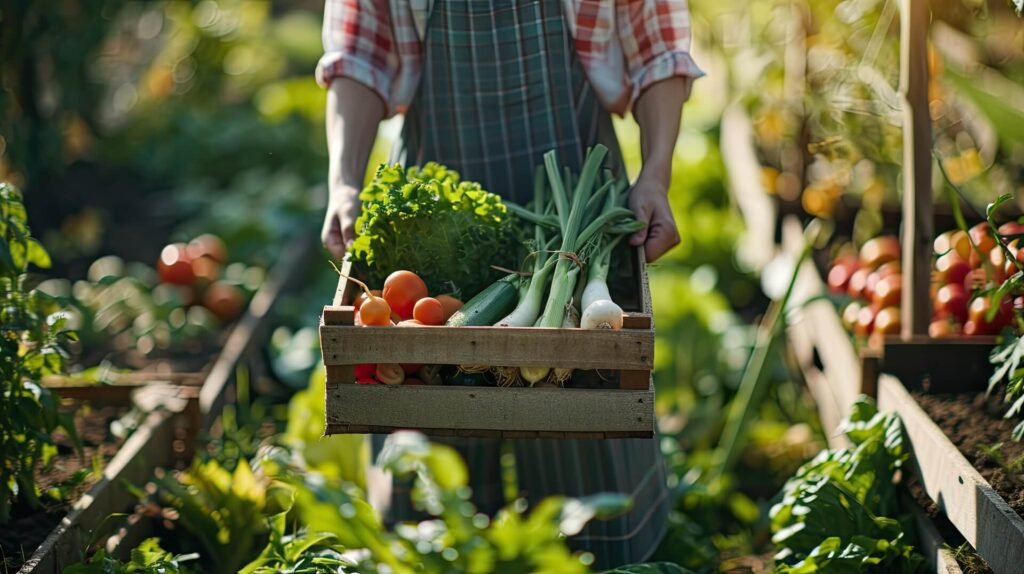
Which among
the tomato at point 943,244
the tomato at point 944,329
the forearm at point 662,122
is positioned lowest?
the tomato at point 944,329

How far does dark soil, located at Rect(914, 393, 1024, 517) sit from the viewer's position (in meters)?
2.59

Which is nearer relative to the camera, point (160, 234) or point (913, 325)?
point (913, 325)

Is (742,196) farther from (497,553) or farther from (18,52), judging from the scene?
(497,553)

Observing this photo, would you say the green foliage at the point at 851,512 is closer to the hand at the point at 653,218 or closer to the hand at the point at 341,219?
the hand at the point at 653,218

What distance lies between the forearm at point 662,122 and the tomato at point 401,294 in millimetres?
663

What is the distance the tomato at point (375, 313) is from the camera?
2.21 m

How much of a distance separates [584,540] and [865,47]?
2.49 m

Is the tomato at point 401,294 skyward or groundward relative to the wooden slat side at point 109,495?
skyward

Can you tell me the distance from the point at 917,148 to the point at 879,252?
2.93ft

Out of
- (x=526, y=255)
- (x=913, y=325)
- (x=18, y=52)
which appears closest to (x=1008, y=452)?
(x=913, y=325)

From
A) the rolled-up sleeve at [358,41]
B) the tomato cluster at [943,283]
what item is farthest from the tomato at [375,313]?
the tomato cluster at [943,283]

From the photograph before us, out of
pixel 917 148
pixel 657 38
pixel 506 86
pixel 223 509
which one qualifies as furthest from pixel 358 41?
pixel 917 148

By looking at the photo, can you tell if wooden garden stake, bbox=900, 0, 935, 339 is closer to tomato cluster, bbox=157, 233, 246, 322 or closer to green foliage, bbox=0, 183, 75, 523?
green foliage, bbox=0, 183, 75, 523

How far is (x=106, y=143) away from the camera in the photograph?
6.55 metres
